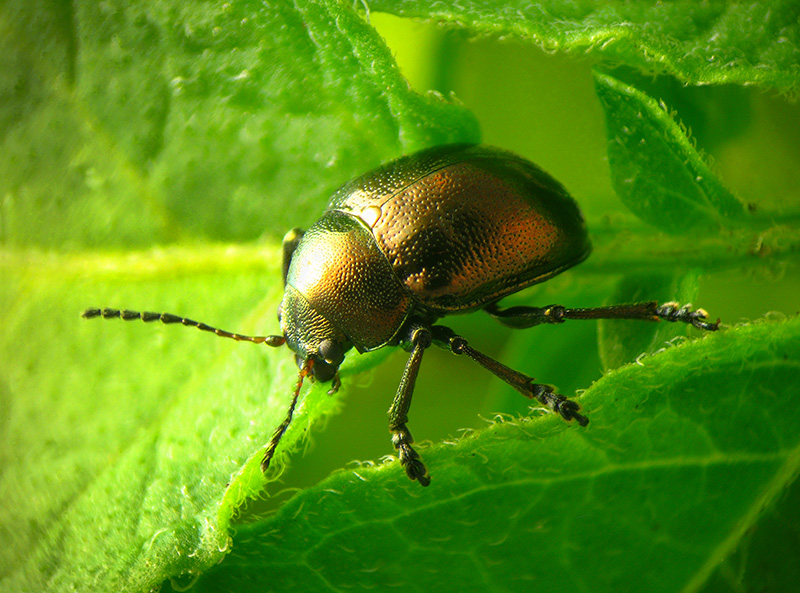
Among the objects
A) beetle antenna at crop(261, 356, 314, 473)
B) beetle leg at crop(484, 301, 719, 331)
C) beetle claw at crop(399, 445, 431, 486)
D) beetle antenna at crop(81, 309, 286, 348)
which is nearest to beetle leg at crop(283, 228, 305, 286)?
beetle antenna at crop(81, 309, 286, 348)

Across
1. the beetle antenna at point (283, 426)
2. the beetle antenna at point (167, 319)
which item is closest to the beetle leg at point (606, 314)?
the beetle antenna at point (283, 426)

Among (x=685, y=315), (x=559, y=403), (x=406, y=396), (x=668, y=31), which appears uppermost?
(x=668, y=31)

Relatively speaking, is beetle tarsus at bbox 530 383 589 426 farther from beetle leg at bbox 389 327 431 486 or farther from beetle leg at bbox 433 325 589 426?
beetle leg at bbox 389 327 431 486

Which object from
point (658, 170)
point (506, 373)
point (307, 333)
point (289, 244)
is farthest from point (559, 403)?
point (289, 244)

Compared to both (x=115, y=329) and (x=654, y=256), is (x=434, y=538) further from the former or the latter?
(x=115, y=329)

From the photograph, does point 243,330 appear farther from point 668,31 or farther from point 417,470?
point 668,31

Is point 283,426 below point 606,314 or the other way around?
below

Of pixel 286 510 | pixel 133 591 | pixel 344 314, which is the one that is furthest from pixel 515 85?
pixel 133 591

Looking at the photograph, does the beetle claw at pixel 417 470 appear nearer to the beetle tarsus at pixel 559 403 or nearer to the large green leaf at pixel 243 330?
the large green leaf at pixel 243 330
